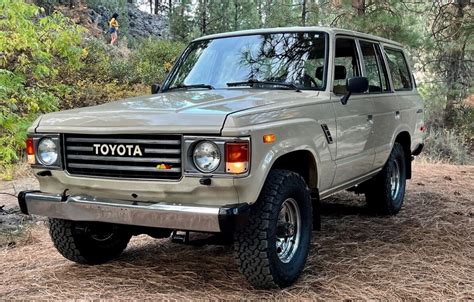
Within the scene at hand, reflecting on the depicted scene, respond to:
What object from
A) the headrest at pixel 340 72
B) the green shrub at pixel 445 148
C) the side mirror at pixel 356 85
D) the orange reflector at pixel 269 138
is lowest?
the green shrub at pixel 445 148

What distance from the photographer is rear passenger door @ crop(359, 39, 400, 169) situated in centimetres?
519

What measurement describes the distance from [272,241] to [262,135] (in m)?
0.72

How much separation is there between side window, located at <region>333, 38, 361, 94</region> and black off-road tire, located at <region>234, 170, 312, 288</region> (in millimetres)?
1360

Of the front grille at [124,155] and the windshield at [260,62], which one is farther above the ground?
the windshield at [260,62]

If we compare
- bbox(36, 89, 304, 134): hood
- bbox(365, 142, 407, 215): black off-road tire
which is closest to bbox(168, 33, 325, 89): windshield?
bbox(36, 89, 304, 134): hood

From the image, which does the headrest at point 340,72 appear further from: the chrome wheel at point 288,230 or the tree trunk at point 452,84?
the tree trunk at point 452,84

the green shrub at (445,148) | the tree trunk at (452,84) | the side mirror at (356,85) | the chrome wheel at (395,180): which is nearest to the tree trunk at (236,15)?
the tree trunk at (452,84)

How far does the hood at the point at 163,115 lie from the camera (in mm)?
3135

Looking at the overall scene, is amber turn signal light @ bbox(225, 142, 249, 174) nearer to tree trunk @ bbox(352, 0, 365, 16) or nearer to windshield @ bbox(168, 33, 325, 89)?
windshield @ bbox(168, 33, 325, 89)

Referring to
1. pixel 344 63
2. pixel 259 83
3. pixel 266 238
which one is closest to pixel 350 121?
pixel 344 63

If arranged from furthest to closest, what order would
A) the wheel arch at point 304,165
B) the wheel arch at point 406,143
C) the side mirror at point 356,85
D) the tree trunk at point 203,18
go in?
the tree trunk at point 203,18 → the wheel arch at point 406,143 → the side mirror at point 356,85 → the wheel arch at point 304,165

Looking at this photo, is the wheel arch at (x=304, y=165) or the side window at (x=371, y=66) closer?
the wheel arch at (x=304, y=165)

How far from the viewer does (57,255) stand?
4605 mm

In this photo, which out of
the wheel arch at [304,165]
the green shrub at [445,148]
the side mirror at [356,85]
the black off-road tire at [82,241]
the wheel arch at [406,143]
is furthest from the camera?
the green shrub at [445,148]
